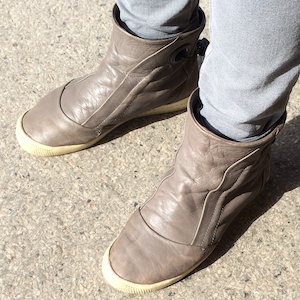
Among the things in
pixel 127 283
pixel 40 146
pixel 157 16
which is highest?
pixel 157 16

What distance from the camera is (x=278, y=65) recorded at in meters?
1.20

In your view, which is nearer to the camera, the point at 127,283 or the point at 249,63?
the point at 249,63

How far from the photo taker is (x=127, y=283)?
1.50 metres

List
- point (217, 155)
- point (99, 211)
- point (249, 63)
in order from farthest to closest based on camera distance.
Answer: point (99, 211) < point (217, 155) < point (249, 63)

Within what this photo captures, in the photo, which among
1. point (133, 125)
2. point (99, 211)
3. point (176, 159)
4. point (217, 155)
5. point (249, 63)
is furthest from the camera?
point (133, 125)

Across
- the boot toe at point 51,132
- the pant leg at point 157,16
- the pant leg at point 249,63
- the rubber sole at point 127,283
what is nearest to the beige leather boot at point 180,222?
the rubber sole at point 127,283

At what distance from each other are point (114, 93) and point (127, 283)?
0.57m

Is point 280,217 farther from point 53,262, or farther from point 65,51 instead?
point 65,51

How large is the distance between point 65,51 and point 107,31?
200mm

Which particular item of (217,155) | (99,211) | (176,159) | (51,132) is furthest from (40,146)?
(217,155)

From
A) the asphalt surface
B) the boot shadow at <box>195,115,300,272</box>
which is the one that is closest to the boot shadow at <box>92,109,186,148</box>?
the asphalt surface

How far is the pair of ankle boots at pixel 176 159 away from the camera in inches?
57.7

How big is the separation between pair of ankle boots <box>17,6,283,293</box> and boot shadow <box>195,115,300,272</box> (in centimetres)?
7

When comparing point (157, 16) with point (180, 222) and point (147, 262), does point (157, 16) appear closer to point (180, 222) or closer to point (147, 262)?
point (180, 222)
